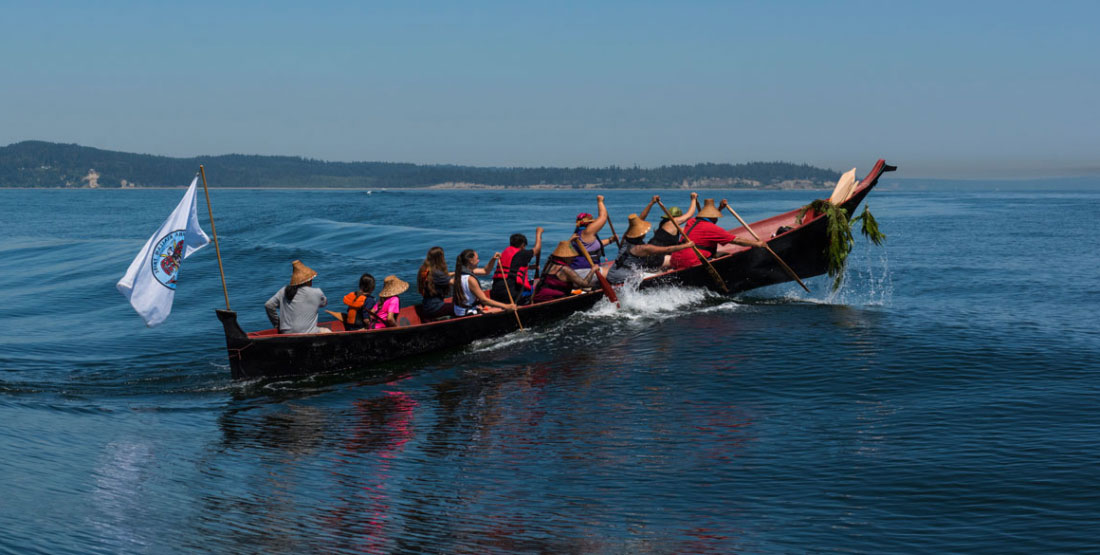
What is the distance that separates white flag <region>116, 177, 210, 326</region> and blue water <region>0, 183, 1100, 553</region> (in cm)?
150

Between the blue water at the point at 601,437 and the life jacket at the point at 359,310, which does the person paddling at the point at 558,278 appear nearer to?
the blue water at the point at 601,437

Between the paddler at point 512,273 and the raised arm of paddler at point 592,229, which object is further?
the raised arm of paddler at point 592,229

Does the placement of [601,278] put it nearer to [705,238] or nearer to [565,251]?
[565,251]

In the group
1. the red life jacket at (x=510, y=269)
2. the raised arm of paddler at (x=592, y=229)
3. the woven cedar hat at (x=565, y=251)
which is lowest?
the red life jacket at (x=510, y=269)

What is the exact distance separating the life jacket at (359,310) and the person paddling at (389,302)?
13 centimetres

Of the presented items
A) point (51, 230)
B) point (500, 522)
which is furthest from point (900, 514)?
point (51, 230)

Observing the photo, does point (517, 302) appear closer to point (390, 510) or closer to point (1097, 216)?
point (390, 510)

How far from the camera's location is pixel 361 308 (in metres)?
13.6

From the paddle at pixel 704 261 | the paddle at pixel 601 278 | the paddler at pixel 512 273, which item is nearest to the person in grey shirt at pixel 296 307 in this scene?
the paddler at pixel 512 273

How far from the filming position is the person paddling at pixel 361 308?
1346cm

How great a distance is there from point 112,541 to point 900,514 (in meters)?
6.82

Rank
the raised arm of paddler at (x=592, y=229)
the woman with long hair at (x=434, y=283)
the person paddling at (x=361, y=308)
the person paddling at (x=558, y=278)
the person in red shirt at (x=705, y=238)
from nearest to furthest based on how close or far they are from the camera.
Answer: the person paddling at (x=361, y=308) < the woman with long hair at (x=434, y=283) < the person paddling at (x=558, y=278) < the raised arm of paddler at (x=592, y=229) < the person in red shirt at (x=705, y=238)

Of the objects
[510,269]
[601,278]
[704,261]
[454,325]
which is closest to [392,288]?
[454,325]

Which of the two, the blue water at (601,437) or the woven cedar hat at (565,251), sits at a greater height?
the woven cedar hat at (565,251)
